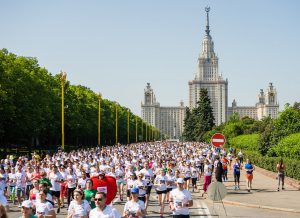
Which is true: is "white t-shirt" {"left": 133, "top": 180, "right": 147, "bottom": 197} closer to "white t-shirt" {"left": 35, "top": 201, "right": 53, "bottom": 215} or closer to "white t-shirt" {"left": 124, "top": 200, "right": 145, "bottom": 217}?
"white t-shirt" {"left": 124, "top": 200, "right": 145, "bottom": 217}

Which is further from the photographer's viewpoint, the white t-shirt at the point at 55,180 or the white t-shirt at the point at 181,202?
the white t-shirt at the point at 55,180

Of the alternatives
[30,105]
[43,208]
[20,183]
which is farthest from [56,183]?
[30,105]

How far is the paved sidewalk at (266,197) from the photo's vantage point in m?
19.5

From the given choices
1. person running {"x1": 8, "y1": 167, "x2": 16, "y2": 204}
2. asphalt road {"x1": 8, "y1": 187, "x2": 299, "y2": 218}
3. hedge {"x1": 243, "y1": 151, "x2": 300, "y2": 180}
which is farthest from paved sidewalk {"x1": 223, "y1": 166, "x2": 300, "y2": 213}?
person running {"x1": 8, "y1": 167, "x2": 16, "y2": 204}

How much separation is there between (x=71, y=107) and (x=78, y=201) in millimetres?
62705

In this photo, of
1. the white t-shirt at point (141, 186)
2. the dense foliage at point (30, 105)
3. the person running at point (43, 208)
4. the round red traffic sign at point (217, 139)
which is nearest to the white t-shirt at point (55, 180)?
the white t-shirt at point (141, 186)

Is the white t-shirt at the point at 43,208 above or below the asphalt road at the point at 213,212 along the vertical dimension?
above

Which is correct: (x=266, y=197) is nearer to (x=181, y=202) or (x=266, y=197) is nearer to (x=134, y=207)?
(x=181, y=202)

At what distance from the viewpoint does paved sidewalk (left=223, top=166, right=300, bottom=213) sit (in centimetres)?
1948

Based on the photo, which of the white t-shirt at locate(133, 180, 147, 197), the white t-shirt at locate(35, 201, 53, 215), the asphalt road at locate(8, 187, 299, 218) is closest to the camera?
the white t-shirt at locate(35, 201, 53, 215)

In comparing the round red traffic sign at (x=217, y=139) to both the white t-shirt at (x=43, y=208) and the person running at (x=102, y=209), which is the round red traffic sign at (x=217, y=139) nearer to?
the white t-shirt at (x=43, y=208)

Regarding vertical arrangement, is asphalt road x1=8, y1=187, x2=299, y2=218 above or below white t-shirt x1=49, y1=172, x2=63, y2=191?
below

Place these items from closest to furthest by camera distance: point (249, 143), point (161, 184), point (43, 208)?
point (43, 208) → point (161, 184) → point (249, 143)

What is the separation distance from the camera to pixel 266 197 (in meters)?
22.5
